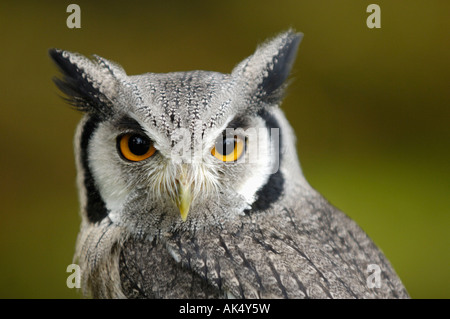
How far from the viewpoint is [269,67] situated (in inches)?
64.5

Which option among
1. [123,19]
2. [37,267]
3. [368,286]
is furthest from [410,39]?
[37,267]

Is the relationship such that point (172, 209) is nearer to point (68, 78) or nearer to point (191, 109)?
point (191, 109)

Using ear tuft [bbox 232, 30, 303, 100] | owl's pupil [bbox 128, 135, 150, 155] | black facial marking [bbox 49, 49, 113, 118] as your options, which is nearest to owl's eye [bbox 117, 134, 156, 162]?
owl's pupil [bbox 128, 135, 150, 155]

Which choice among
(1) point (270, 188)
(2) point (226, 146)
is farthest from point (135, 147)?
(1) point (270, 188)

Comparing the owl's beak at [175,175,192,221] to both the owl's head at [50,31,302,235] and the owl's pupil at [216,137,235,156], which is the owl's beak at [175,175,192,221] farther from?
the owl's pupil at [216,137,235,156]

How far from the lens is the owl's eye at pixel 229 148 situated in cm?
149

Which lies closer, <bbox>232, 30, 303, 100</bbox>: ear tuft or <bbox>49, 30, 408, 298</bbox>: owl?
<bbox>49, 30, 408, 298</bbox>: owl

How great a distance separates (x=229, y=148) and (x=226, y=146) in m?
0.01

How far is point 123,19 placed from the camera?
3801 millimetres

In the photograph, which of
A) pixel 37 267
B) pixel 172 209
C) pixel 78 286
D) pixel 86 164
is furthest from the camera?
pixel 37 267

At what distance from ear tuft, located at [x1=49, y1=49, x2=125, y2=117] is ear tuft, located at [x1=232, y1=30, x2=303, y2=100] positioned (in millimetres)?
394

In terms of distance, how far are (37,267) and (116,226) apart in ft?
7.40

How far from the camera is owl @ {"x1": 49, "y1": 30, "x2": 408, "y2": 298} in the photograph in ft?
4.67

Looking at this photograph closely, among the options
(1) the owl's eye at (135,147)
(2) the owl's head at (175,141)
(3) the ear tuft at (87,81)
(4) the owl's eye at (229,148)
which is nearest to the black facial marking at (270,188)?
(2) the owl's head at (175,141)
